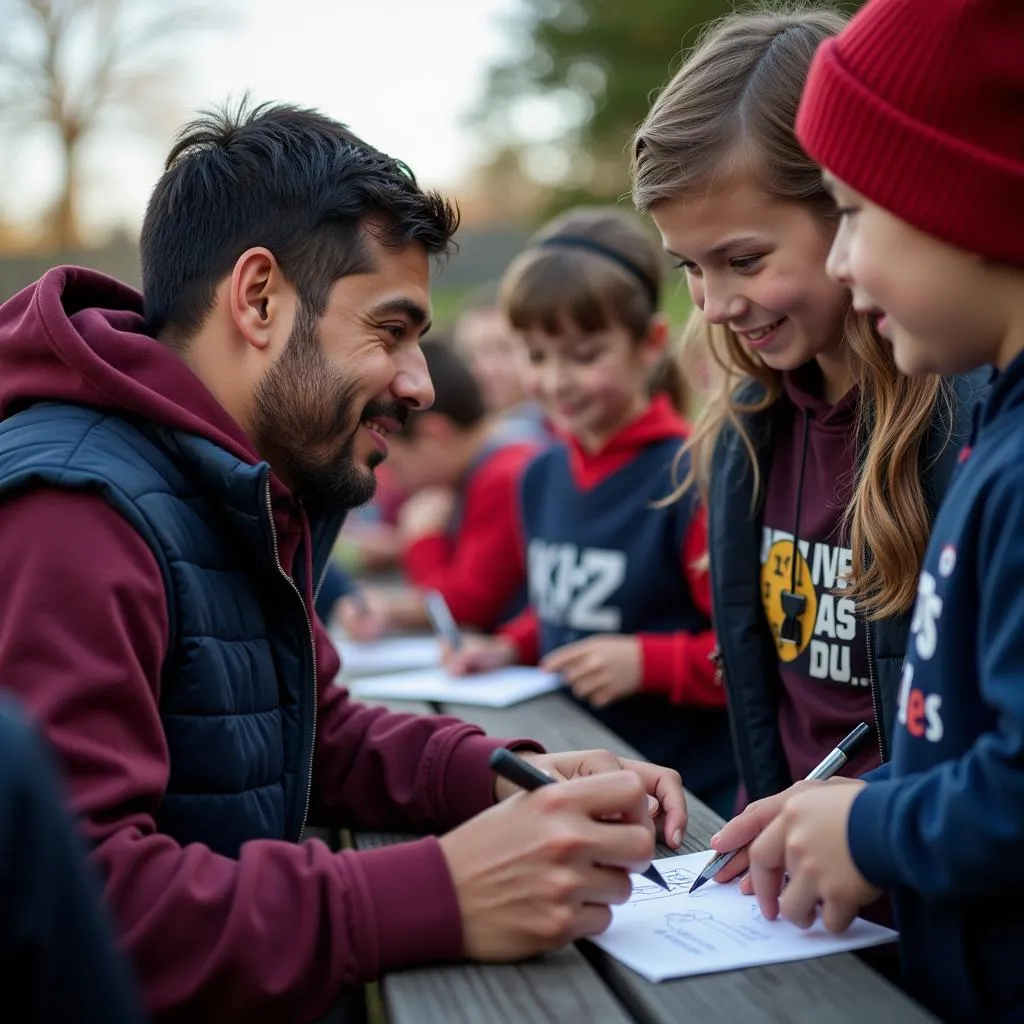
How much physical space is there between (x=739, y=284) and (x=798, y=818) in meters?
0.91

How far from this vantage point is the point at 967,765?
3.89ft

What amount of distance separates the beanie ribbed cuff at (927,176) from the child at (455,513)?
2580mm

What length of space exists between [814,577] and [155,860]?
1.18 meters

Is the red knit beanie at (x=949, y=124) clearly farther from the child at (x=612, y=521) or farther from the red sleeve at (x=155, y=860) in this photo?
the child at (x=612, y=521)

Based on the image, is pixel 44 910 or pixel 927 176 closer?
pixel 44 910

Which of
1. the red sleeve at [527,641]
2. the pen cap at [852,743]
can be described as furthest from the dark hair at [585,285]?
the pen cap at [852,743]

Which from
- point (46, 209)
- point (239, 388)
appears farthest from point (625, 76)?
point (239, 388)

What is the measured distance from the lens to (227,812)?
1617 mm

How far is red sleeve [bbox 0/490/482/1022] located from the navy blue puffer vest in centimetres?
9

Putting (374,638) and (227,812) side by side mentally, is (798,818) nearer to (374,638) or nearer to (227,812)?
(227,812)

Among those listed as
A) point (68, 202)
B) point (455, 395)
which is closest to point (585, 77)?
point (68, 202)

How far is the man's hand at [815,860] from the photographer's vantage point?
51.2 inches

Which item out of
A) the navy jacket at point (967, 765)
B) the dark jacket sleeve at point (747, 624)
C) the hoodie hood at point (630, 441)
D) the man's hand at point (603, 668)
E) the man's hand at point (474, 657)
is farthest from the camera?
the hoodie hood at point (630, 441)

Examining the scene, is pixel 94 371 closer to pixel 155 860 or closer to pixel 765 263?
pixel 155 860
